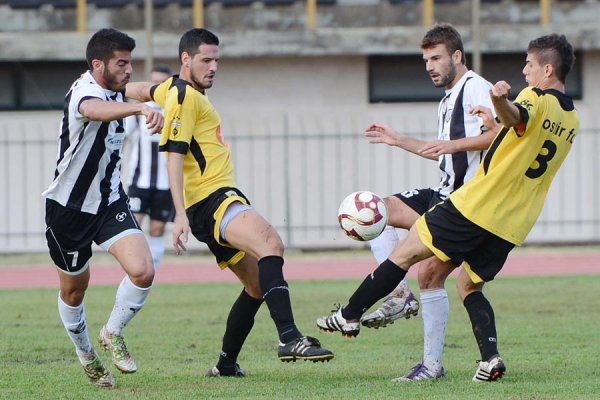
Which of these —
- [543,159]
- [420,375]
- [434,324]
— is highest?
[543,159]

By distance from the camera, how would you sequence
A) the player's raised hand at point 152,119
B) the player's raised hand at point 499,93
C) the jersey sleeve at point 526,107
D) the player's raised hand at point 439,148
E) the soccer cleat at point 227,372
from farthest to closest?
the soccer cleat at point 227,372, the player's raised hand at point 439,148, the jersey sleeve at point 526,107, the player's raised hand at point 152,119, the player's raised hand at point 499,93

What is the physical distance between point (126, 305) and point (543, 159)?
2.68m

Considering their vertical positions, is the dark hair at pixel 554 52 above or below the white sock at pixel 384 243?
above

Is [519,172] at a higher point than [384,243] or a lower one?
higher

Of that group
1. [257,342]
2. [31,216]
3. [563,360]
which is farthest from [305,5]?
[563,360]

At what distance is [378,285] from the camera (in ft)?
23.8

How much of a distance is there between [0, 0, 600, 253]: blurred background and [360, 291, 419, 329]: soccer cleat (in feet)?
36.6

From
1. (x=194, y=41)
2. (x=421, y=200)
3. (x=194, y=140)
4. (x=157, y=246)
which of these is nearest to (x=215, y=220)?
(x=194, y=140)

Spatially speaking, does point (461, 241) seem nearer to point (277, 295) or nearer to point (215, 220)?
point (277, 295)

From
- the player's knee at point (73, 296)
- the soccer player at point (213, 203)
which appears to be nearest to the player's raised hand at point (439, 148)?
the soccer player at point (213, 203)

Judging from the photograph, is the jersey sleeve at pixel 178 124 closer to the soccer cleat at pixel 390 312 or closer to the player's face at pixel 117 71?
the player's face at pixel 117 71

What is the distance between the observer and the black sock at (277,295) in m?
7.17

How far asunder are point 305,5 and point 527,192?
43.8 ft

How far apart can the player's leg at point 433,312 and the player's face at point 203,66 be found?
5.98 ft
